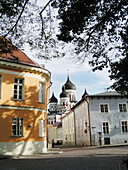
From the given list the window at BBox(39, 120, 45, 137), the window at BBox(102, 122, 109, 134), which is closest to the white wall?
the window at BBox(102, 122, 109, 134)

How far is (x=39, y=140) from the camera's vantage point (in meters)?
19.2

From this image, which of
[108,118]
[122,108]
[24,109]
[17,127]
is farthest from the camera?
[122,108]

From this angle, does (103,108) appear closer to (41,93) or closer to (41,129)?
(41,93)

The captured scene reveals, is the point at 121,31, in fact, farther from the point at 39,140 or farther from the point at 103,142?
the point at 103,142

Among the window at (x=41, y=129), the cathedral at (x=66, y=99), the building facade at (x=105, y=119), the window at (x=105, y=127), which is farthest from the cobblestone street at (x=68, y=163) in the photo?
the cathedral at (x=66, y=99)

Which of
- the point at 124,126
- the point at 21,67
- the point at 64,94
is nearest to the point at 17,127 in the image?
the point at 21,67

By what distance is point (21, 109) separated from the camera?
1856cm

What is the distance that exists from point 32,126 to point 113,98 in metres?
18.0

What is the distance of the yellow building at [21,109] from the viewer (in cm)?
1748

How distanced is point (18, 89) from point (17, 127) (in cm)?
313

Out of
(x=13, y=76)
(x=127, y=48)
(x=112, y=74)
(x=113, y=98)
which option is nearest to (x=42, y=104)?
(x=13, y=76)

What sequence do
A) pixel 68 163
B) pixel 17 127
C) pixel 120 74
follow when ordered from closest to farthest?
pixel 120 74
pixel 68 163
pixel 17 127

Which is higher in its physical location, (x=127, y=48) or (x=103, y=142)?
(x=127, y=48)

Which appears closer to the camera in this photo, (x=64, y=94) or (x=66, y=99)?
(x=66, y=99)
